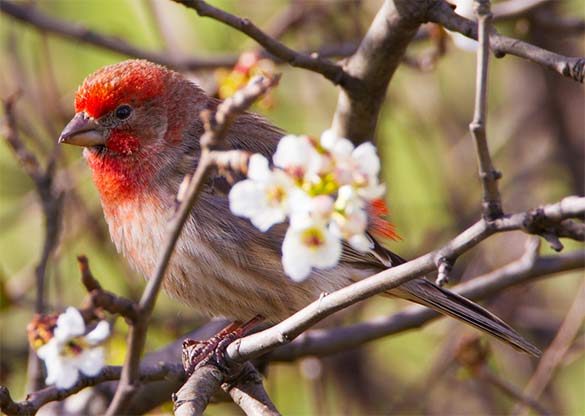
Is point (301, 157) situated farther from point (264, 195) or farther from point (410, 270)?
point (410, 270)

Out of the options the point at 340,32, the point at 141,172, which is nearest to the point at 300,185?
the point at 141,172

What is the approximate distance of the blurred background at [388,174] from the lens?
721 centimetres

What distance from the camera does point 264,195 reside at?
278cm

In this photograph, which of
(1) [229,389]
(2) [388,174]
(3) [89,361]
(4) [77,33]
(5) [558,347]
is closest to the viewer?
(3) [89,361]

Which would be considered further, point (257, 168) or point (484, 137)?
point (484, 137)

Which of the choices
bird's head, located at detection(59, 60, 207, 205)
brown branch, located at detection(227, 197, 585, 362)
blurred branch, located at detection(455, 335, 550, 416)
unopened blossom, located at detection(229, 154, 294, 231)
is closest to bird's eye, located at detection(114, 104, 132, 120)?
bird's head, located at detection(59, 60, 207, 205)

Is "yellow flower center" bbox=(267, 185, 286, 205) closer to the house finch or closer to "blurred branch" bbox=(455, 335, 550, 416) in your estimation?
the house finch

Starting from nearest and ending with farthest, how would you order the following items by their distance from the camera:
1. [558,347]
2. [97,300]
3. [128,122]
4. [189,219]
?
[97,300]
[189,219]
[128,122]
[558,347]

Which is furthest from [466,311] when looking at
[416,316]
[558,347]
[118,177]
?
[118,177]

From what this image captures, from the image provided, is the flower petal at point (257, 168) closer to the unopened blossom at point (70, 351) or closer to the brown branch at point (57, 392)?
the unopened blossom at point (70, 351)

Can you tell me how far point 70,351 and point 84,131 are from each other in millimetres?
2411

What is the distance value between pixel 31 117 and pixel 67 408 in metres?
3.04

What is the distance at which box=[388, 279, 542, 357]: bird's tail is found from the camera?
507cm

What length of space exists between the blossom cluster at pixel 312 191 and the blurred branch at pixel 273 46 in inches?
62.2
